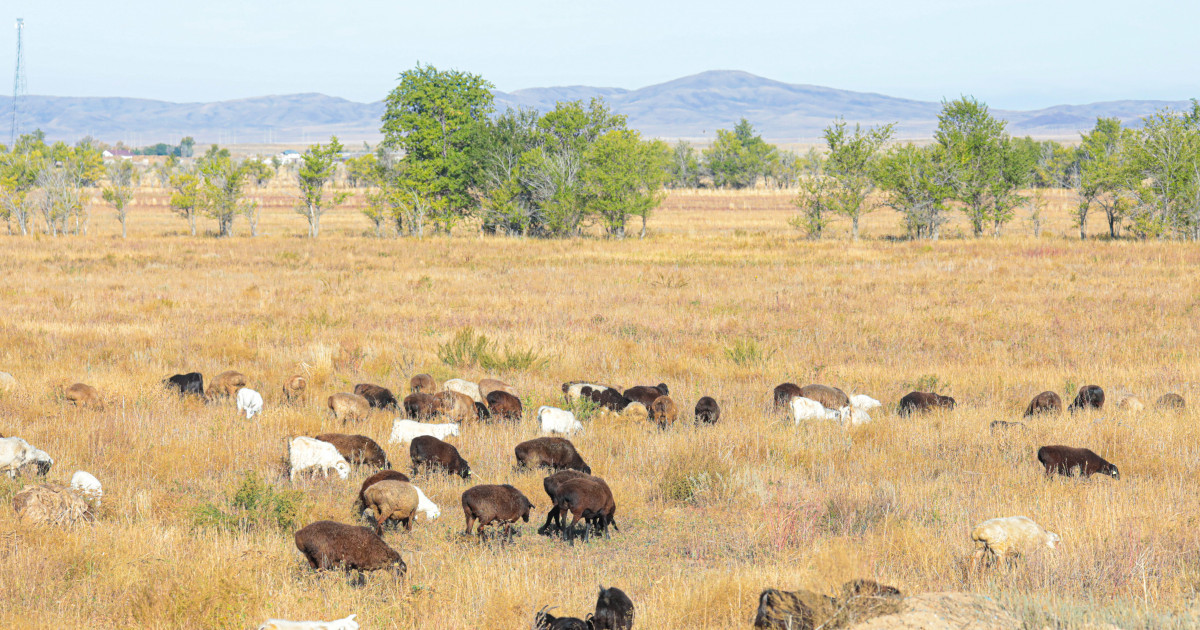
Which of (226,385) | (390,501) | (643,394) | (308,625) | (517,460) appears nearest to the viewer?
(308,625)

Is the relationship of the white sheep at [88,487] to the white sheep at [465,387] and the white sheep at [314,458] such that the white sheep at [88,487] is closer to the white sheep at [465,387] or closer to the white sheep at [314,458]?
the white sheep at [314,458]

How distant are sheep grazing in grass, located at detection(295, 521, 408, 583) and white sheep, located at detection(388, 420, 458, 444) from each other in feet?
11.7

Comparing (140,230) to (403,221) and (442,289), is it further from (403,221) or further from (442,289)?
(442,289)

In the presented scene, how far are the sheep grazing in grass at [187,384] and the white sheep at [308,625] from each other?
25.6 feet

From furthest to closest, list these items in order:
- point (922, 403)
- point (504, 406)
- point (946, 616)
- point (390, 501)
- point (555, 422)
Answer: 1. point (922, 403)
2. point (504, 406)
3. point (555, 422)
4. point (390, 501)
5. point (946, 616)

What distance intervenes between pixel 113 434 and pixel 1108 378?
13.6m

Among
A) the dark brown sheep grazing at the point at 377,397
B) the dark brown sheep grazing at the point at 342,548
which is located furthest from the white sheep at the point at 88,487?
the dark brown sheep grazing at the point at 377,397

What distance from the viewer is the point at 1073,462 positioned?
7.69m

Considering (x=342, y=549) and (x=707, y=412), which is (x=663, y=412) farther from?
(x=342, y=549)

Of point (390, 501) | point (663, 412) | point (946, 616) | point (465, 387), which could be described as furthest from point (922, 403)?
point (390, 501)

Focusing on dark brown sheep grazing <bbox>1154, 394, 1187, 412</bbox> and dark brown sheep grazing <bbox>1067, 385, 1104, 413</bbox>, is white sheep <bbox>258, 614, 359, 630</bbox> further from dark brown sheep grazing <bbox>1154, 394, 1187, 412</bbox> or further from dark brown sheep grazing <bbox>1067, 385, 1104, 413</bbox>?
dark brown sheep grazing <bbox>1154, 394, 1187, 412</bbox>

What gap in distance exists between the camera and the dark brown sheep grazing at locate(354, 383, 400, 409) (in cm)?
1055

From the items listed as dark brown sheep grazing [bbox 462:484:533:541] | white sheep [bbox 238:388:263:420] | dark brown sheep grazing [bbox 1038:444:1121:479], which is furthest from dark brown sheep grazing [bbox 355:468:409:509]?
dark brown sheep grazing [bbox 1038:444:1121:479]

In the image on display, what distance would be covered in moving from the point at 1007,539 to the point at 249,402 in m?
8.48
